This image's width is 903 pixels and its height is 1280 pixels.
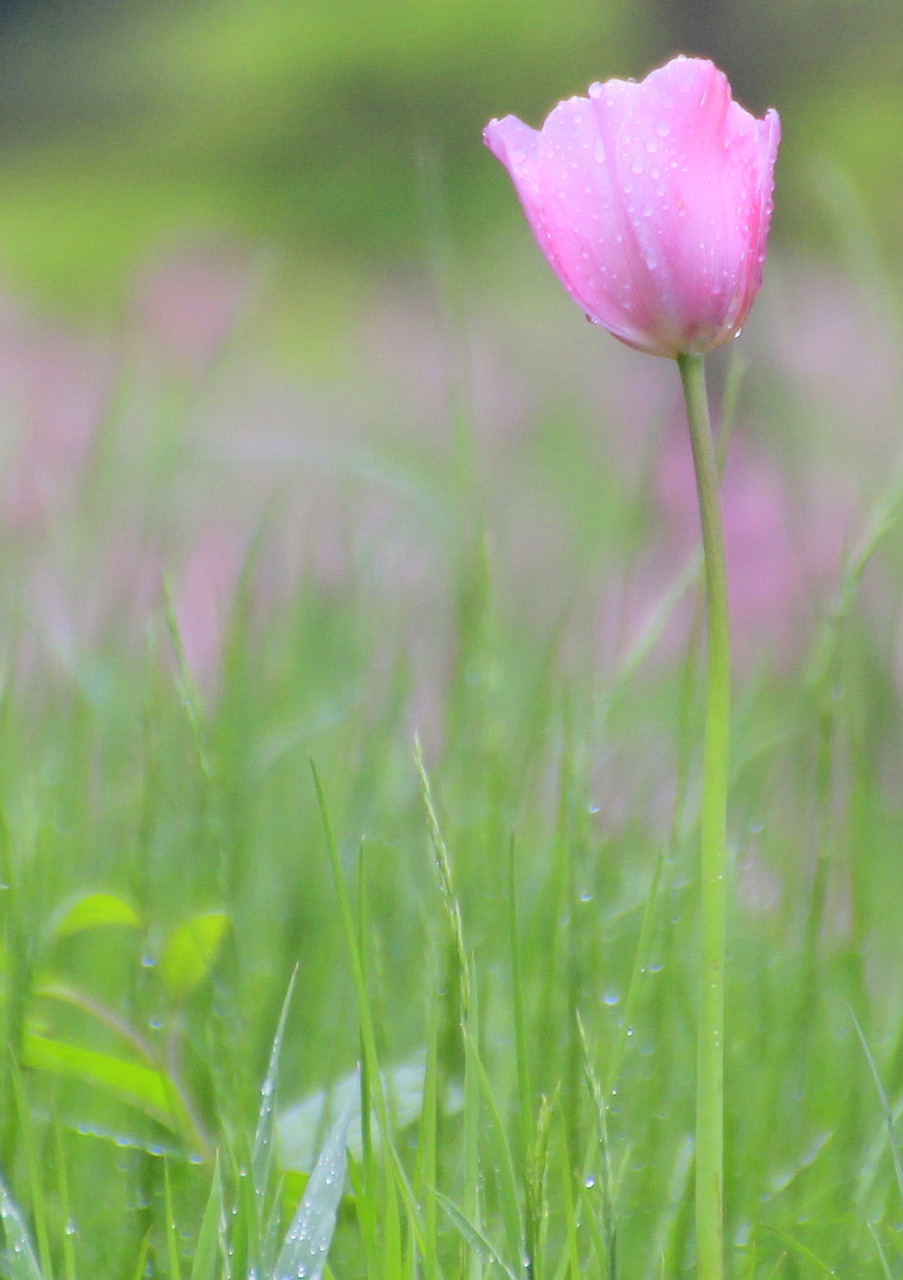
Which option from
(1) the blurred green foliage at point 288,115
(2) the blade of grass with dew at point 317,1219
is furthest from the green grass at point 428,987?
(1) the blurred green foliage at point 288,115

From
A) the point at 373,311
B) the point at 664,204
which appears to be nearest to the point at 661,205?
the point at 664,204

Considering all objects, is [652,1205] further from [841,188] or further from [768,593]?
[768,593]

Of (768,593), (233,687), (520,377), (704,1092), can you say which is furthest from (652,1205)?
(520,377)

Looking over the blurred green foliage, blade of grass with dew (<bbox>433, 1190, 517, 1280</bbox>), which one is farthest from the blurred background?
blade of grass with dew (<bbox>433, 1190, 517, 1280</bbox>)

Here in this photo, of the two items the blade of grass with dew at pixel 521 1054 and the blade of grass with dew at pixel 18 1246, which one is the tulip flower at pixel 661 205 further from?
the blade of grass with dew at pixel 18 1246

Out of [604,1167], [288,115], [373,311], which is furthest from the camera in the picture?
[288,115]

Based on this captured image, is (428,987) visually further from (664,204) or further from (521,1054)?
(664,204)

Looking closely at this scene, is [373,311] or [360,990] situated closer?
[360,990]
